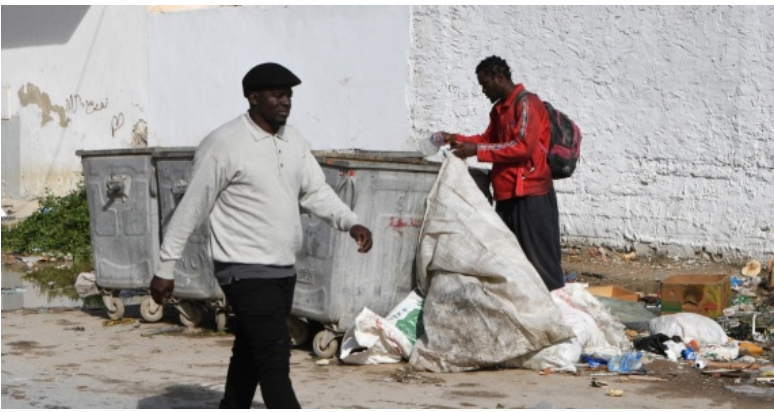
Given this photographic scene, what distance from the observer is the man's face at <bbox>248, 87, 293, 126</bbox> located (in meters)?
5.55

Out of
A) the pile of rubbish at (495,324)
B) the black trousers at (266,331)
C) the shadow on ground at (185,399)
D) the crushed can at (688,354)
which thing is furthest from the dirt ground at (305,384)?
the black trousers at (266,331)

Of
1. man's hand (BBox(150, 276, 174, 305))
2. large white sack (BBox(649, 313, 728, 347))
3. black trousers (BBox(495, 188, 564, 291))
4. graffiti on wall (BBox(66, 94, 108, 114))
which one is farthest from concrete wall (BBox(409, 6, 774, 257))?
man's hand (BBox(150, 276, 174, 305))

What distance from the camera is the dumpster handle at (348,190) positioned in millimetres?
7801

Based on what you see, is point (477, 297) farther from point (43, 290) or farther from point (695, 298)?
point (43, 290)

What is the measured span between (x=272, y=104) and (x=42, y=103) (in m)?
13.1

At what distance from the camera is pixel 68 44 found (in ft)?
57.7

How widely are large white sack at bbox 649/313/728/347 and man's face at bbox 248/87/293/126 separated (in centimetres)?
348

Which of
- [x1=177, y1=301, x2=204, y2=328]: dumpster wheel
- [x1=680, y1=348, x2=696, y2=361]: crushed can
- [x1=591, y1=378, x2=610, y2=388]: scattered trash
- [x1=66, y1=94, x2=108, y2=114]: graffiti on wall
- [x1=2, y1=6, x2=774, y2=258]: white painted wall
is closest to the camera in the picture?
[x1=591, y1=378, x2=610, y2=388]: scattered trash

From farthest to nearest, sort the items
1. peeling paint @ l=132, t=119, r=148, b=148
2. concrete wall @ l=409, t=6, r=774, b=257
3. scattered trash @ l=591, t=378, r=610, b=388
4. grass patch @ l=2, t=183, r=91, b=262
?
peeling paint @ l=132, t=119, r=148, b=148 → grass patch @ l=2, t=183, r=91, b=262 → concrete wall @ l=409, t=6, r=774, b=257 → scattered trash @ l=591, t=378, r=610, b=388

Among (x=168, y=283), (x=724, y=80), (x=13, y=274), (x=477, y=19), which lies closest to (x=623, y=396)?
(x=168, y=283)

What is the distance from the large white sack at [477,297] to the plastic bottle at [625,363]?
31cm

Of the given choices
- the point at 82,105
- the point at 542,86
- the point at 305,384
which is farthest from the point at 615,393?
the point at 82,105

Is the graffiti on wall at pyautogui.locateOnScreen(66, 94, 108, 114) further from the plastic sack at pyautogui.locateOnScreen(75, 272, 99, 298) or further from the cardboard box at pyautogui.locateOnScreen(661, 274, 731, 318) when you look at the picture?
the cardboard box at pyautogui.locateOnScreen(661, 274, 731, 318)

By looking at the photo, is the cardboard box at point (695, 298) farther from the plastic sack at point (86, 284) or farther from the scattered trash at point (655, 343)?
the plastic sack at point (86, 284)
